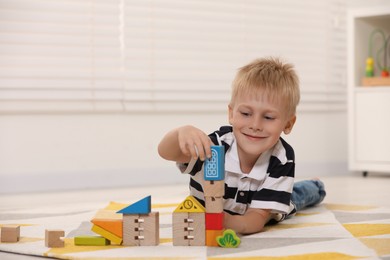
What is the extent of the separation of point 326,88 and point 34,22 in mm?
1295

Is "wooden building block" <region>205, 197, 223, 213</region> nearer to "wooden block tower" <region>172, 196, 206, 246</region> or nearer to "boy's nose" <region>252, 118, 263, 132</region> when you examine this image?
"wooden block tower" <region>172, 196, 206, 246</region>

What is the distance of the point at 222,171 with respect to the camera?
1188 millimetres

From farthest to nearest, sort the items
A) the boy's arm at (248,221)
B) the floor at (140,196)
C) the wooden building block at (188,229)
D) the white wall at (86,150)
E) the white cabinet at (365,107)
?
1. the white cabinet at (365,107)
2. the white wall at (86,150)
3. the floor at (140,196)
4. the boy's arm at (248,221)
5. the wooden building block at (188,229)

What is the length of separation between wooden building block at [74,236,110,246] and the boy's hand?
0.68 ft

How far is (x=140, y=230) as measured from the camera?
122 centimetres

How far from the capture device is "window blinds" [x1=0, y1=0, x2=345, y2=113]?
2.34 metres

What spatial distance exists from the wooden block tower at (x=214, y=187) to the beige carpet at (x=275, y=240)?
0.15 feet

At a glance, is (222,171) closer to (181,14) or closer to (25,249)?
(25,249)

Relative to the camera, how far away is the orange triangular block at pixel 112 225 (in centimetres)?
121

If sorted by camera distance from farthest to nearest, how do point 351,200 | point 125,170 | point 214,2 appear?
point 214,2
point 125,170
point 351,200

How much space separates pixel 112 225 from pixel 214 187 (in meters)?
0.19

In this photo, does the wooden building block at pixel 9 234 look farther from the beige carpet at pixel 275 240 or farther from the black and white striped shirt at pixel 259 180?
the black and white striped shirt at pixel 259 180

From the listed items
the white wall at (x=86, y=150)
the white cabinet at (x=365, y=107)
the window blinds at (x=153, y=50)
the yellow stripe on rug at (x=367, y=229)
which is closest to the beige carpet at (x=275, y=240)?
the yellow stripe on rug at (x=367, y=229)

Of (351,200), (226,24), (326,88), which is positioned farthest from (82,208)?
(326,88)
